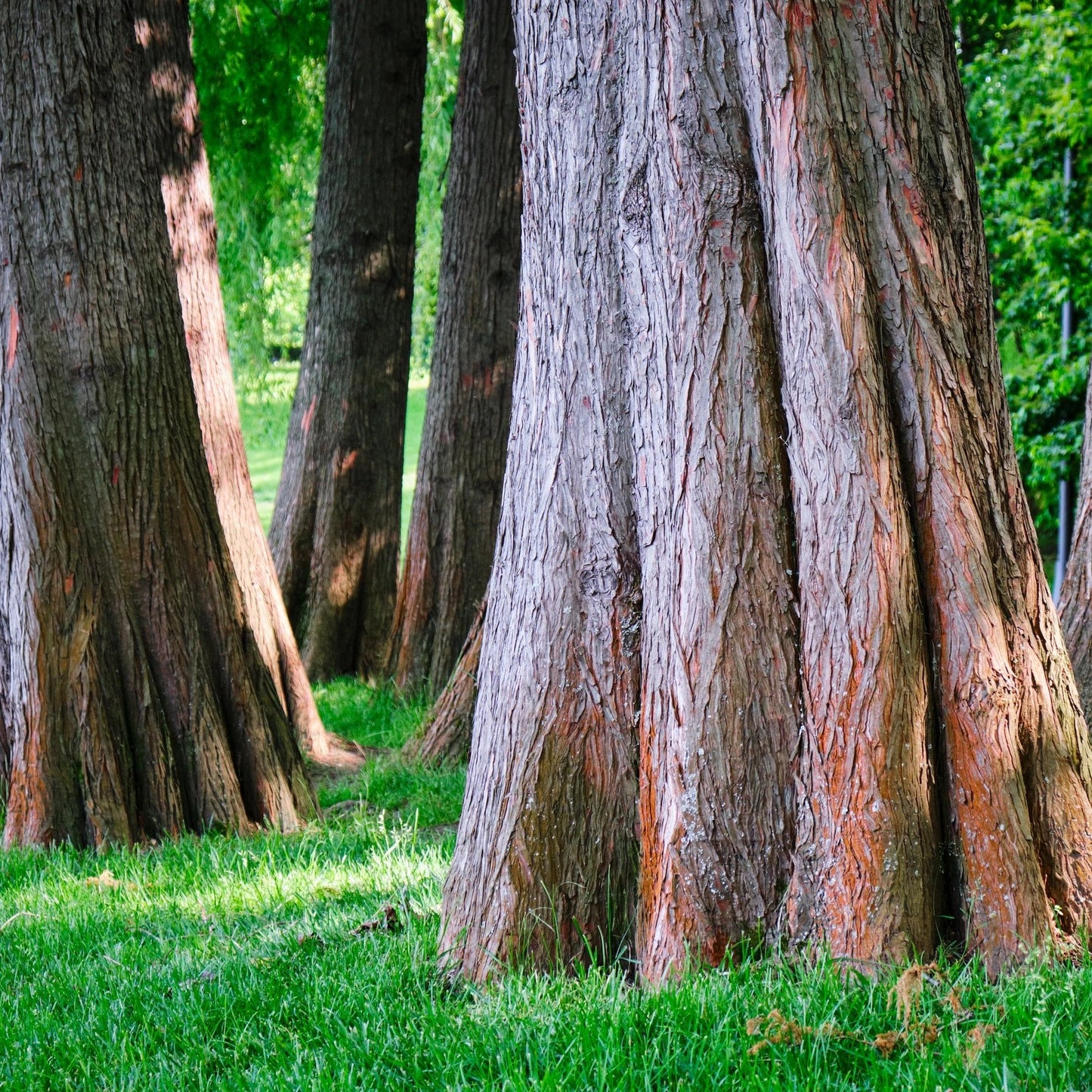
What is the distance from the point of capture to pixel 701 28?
309 cm

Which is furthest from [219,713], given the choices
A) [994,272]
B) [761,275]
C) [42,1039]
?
[994,272]

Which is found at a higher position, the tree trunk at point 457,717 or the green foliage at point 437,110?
the green foliage at point 437,110

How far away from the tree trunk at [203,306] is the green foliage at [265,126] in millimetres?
4367

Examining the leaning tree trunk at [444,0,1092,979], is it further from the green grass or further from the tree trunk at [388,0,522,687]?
the green grass

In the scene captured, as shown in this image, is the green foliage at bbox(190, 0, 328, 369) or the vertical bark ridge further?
the green foliage at bbox(190, 0, 328, 369)

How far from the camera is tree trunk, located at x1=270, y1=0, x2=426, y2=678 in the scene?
9.34 m

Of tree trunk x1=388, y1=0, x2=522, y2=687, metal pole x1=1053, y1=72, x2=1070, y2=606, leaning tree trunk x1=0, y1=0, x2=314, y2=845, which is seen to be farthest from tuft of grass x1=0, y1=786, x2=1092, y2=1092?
metal pole x1=1053, y1=72, x2=1070, y2=606

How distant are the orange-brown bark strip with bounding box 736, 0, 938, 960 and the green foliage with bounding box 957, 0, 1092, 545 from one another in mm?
11255

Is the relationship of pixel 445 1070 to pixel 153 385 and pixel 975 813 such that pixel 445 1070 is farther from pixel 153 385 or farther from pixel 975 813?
pixel 153 385

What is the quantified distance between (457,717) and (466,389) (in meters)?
2.67

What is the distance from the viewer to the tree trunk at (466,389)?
8.26m

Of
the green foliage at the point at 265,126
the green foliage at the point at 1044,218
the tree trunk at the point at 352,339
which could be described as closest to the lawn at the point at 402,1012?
the tree trunk at the point at 352,339

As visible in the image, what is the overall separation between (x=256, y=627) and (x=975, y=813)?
4.32m

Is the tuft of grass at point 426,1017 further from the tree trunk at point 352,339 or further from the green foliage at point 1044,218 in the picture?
the green foliage at point 1044,218
